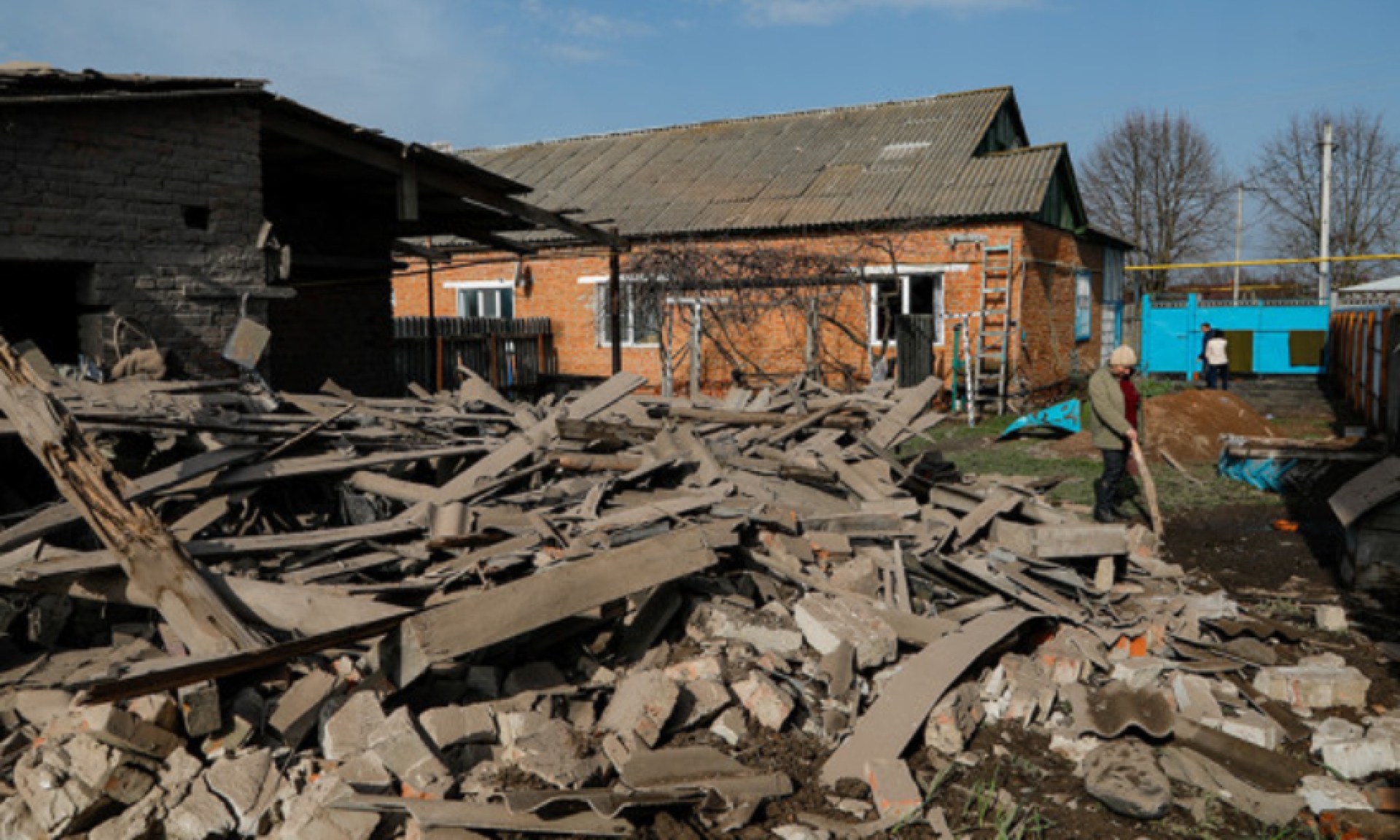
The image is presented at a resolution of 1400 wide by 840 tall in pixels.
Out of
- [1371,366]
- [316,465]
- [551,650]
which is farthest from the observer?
[1371,366]

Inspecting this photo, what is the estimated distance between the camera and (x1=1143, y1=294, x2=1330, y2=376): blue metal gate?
2402cm

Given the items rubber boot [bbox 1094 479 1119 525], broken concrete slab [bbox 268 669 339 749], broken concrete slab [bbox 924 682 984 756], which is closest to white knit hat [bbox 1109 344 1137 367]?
rubber boot [bbox 1094 479 1119 525]

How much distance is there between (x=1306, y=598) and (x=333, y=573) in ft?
21.9

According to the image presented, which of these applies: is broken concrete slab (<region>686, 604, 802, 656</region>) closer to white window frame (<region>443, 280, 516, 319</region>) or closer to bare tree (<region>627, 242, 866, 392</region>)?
bare tree (<region>627, 242, 866, 392</region>)

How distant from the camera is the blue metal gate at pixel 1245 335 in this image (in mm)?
24016

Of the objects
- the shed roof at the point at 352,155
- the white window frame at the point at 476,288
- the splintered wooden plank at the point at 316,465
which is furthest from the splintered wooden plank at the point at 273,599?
the white window frame at the point at 476,288

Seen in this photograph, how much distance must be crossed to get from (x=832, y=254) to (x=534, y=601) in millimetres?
15656

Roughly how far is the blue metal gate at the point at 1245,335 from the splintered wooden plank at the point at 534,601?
22.3 meters

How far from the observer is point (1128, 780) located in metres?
4.38

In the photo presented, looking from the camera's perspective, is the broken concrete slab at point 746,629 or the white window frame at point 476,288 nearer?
the broken concrete slab at point 746,629

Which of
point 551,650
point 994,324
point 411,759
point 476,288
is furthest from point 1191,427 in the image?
point 476,288

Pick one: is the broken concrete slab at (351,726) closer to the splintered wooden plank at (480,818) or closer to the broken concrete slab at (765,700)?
the splintered wooden plank at (480,818)

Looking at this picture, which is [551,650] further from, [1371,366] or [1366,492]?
[1371,366]

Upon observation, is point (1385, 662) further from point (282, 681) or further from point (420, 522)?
point (282, 681)
